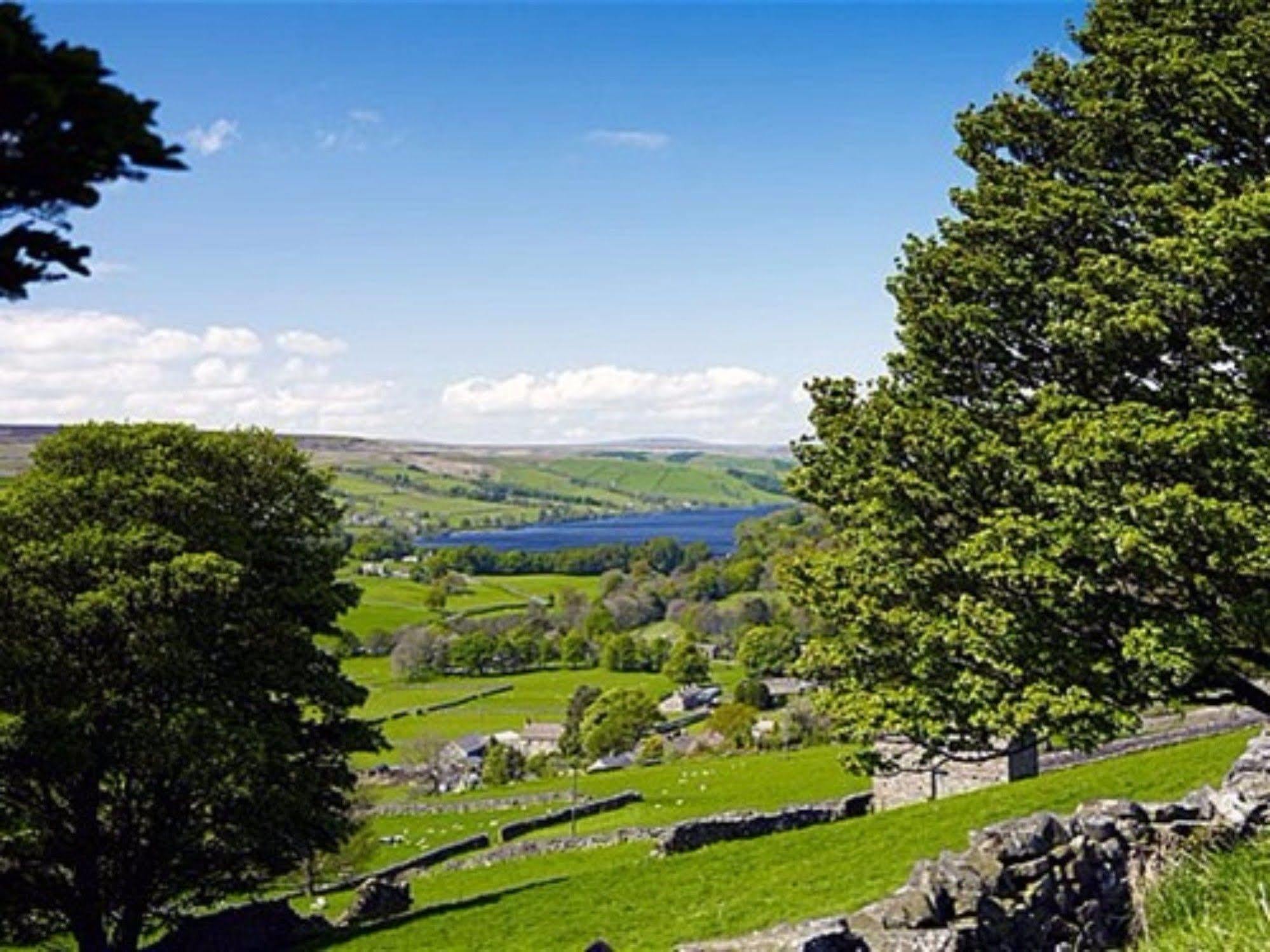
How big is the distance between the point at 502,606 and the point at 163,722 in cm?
13480

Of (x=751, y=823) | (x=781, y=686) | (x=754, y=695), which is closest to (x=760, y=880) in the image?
(x=751, y=823)

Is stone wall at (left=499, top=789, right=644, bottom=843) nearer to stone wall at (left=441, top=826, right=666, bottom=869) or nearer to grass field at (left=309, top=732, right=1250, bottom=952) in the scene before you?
stone wall at (left=441, top=826, right=666, bottom=869)

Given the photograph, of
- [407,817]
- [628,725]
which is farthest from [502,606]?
[407,817]

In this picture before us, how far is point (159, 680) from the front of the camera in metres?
23.6

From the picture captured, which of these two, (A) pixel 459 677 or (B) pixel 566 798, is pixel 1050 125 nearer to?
(B) pixel 566 798

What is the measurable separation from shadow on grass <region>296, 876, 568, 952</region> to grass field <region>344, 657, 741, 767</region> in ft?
232

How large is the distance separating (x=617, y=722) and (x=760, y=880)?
71.5 metres

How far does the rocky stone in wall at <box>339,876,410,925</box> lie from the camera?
95.1 ft

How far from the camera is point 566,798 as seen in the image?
2520 inches

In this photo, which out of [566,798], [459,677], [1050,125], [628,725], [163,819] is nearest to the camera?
[1050,125]

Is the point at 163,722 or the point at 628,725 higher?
the point at 163,722

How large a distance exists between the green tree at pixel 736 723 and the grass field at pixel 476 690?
82.9 ft

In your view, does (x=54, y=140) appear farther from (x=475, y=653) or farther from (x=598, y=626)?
(x=598, y=626)

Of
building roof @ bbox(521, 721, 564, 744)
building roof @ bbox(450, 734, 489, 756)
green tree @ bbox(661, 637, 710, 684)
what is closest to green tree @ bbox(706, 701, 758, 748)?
building roof @ bbox(521, 721, 564, 744)
